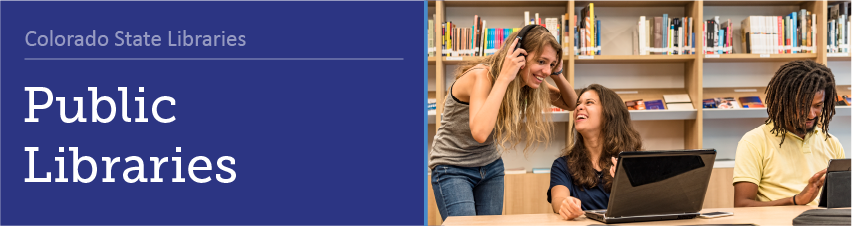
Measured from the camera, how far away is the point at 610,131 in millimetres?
1897

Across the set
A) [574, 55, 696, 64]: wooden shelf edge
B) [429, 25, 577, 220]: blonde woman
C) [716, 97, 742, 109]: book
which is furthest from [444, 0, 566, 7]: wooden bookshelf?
[429, 25, 577, 220]: blonde woman

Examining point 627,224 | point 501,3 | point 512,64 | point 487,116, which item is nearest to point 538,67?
point 512,64

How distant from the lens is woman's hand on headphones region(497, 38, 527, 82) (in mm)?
1563

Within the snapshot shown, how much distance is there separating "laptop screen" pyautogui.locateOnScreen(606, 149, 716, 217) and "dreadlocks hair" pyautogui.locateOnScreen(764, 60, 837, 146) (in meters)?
0.65

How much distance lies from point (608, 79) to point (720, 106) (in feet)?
2.23

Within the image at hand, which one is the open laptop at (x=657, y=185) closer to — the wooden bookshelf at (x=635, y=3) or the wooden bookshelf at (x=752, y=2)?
the wooden bookshelf at (x=635, y=3)

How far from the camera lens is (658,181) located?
134 cm

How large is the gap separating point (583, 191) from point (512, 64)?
21.1 inches

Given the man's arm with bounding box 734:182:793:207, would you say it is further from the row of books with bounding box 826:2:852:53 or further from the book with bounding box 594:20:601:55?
the row of books with bounding box 826:2:852:53

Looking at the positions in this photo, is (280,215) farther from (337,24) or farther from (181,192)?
(337,24)

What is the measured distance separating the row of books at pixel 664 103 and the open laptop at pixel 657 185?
199 centimetres

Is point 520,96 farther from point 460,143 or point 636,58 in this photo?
point 636,58

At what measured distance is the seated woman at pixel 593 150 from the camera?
1.77 m

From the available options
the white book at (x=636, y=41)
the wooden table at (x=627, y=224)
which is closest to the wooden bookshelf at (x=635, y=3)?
the white book at (x=636, y=41)
